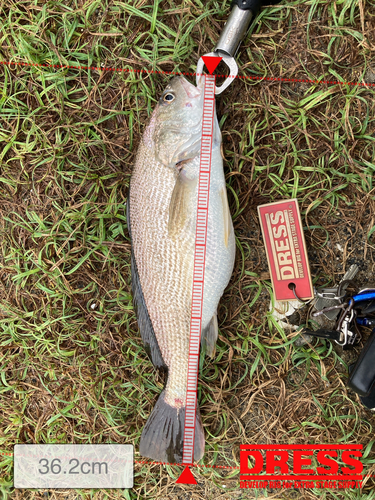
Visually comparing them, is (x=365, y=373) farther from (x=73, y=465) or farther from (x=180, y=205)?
(x=73, y=465)

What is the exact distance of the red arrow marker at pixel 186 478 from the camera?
6.35 feet

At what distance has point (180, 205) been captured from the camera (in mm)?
1594

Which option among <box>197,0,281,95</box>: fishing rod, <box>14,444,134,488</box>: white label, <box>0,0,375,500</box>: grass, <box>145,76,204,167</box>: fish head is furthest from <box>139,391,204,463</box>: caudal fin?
<box>197,0,281,95</box>: fishing rod

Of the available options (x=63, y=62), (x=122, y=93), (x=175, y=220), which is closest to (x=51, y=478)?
(x=175, y=220)

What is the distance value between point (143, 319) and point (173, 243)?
0.44 metres

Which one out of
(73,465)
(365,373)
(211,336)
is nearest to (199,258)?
(211,336)

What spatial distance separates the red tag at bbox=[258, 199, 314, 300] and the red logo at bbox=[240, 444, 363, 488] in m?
0.86

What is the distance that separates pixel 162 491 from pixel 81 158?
2.01 meters

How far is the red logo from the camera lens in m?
1.79

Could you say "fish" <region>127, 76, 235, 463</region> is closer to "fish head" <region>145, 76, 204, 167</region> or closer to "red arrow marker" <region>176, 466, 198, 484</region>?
"fish head" <region>145, 76, 204, 167</region>

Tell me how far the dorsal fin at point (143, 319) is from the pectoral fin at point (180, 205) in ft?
0.85

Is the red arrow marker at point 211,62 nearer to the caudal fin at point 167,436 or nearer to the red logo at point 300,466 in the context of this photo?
the caudal fin at point 167,436

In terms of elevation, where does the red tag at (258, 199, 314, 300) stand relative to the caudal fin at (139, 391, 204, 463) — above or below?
above

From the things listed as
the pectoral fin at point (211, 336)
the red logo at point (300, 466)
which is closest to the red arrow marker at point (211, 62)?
the pectoral fin at point (211, 336)
